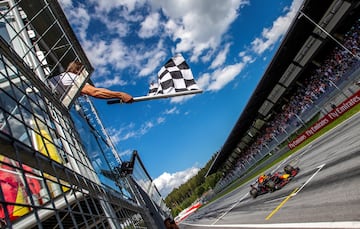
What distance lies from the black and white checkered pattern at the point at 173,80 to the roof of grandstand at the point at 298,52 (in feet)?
40.2

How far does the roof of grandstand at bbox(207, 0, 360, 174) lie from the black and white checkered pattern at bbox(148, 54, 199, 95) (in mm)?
12260

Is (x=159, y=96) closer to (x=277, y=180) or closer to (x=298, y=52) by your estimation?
(x=277, y=180)

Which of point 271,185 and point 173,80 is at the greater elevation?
point 173,80

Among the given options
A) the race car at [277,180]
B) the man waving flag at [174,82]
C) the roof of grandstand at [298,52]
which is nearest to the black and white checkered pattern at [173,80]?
the man waving flag at [174,82]

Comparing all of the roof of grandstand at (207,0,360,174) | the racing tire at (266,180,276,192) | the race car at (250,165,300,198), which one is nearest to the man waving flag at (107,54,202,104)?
the race car at (250,165,300,198)

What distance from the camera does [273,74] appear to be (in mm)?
24875

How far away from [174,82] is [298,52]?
19347 millimetres

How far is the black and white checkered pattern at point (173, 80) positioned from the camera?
6176 millimetres

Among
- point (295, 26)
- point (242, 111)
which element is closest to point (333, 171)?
point (295, 26)

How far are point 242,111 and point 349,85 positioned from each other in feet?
49.0

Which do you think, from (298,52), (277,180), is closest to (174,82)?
(277,180)

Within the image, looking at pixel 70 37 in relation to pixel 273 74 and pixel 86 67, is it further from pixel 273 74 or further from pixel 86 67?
pixel 273 74

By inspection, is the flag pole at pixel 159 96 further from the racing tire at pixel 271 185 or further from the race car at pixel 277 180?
the racing tire at pixel 271 185

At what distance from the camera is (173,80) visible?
625cm
